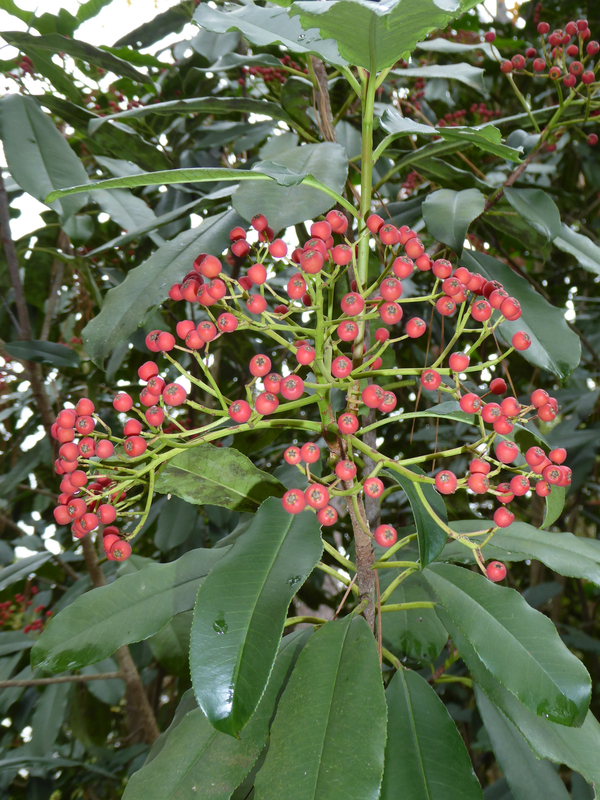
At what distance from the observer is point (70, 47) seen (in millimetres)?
1276

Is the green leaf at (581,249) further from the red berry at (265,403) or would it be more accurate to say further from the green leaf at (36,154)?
the green leaf at (36,154)

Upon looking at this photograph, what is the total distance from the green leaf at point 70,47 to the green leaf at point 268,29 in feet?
1.54

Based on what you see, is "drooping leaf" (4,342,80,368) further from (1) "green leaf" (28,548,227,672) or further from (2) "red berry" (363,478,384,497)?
(2) "red berry" (363,478,384,497)

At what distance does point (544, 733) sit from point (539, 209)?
0.83 meters

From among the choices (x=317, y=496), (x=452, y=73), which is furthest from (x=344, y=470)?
(x=452, y=73)

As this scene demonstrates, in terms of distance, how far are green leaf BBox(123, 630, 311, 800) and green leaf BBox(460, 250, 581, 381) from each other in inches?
25.9

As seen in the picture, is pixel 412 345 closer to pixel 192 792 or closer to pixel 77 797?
pixel 192 792

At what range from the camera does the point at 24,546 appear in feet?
7.60

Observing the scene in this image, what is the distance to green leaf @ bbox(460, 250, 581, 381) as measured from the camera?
966mm

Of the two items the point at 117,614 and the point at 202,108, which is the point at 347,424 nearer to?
the point at 117,614

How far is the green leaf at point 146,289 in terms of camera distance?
2.97 ft

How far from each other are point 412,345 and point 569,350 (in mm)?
1125

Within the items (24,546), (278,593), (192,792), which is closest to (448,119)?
(278,593)

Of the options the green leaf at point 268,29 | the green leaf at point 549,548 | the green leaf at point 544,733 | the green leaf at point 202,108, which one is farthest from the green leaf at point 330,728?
the green leaf at point 202,108
